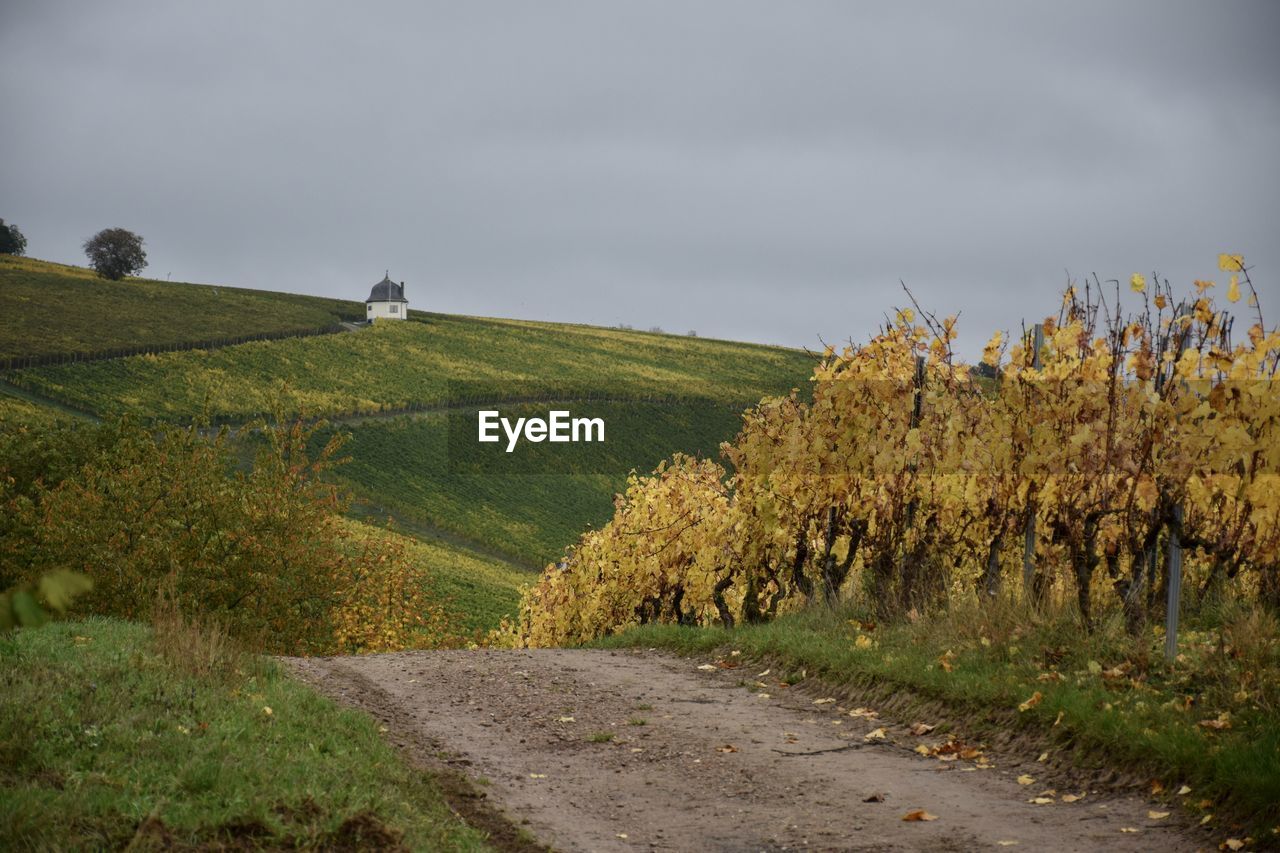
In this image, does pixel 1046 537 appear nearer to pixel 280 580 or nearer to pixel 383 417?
pixel 280 580

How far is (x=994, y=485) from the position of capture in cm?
1309

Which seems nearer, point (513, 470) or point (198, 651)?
point (198, 651)

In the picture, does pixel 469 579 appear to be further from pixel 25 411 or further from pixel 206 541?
pixel 206 541

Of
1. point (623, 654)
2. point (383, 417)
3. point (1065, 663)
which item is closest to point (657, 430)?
point (383, 417)

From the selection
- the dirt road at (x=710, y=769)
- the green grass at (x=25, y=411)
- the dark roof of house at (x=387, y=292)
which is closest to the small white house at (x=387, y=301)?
the dark roof of house at (x=387, y=292)

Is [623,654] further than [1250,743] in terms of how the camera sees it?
Yes

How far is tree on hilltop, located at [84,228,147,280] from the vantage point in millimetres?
120375

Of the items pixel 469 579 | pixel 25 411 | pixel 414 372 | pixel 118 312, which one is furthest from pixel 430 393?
pixel 469 579

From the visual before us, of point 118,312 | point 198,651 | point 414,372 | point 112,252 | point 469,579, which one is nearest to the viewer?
point 198,651

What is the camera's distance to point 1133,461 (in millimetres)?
10828

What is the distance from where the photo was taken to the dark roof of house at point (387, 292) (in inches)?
5034

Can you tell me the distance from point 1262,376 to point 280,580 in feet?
52.4

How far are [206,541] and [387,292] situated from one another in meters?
111

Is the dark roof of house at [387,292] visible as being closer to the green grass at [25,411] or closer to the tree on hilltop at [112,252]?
the tree on hilltop at [112,252]
